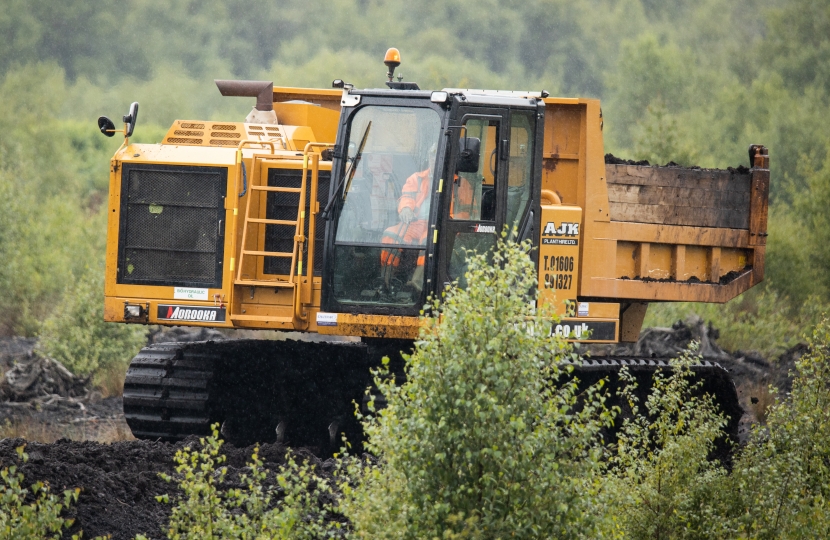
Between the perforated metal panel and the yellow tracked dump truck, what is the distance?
0.05 ft

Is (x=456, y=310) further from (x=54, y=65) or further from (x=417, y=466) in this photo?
(x=54, y=65)

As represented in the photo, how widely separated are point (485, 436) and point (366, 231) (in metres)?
3.74

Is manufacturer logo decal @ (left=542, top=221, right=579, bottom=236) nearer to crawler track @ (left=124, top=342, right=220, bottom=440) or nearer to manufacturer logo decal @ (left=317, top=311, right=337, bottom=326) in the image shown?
manufacturer logo decal @ (left=317, top=311, right=337, bottom=326)

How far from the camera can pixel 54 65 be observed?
43.8 metres

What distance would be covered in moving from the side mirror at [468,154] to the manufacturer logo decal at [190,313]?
7.63 feet

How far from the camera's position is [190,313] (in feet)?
29.4

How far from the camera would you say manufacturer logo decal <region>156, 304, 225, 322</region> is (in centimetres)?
892

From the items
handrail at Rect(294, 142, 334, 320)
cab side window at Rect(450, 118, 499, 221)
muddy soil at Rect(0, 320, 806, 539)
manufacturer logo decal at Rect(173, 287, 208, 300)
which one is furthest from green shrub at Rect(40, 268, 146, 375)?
cab side window at Rect(450, 118, 499, 221)

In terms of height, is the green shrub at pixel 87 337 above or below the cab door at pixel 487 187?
below

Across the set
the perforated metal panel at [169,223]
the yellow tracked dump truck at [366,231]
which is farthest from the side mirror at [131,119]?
the perforated metal panel at [169,223]

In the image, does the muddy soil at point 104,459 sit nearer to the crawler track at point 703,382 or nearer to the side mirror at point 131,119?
the crawler track at point 703,382

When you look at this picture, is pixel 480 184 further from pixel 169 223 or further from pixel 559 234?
pixel 169 223

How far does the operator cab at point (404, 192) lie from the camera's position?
8.48m

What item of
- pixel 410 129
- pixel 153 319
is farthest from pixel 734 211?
pixel 153 319
